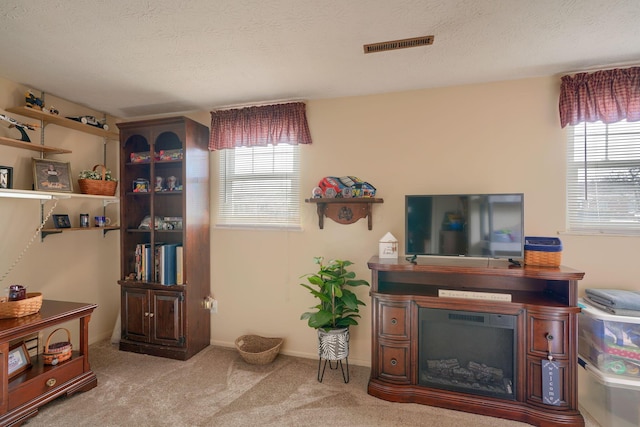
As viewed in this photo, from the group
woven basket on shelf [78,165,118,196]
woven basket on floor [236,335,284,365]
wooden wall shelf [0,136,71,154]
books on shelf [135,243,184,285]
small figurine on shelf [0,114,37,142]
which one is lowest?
woven basket on floor [236,335,284,365]

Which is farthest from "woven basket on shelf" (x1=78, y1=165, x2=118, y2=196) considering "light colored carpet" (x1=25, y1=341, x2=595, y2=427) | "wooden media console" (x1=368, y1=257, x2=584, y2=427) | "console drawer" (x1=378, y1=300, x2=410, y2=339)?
"console drawer" (x1=378, y1=300, x2=410, y2=339)

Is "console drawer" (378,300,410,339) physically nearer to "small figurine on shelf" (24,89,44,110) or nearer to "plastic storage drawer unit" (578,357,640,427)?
"plastic storage drawer unit" (578,357,640,427)

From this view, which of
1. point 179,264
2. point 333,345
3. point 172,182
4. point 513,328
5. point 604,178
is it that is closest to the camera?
point 513,328

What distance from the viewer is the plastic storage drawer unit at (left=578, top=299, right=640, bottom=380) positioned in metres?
1.89

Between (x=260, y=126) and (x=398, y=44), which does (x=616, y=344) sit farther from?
(x=260, y=126)

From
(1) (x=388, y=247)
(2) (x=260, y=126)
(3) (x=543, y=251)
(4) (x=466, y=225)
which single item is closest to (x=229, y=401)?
(1) (x=388, y=247)

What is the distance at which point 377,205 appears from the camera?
2.73 meters

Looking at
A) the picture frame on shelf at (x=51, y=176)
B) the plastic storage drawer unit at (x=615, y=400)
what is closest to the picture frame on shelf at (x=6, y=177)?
the picture frame on shelf at (x=51, y=176)

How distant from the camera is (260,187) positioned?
305 cm

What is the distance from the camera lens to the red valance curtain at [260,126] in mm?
2844

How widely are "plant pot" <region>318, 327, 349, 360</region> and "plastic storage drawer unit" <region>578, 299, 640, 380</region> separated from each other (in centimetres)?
167

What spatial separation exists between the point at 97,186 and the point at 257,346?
2099 millimetres

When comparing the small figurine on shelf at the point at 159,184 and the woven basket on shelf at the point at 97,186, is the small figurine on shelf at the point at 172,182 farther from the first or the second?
the woven basket on shelf at the point at 97,186

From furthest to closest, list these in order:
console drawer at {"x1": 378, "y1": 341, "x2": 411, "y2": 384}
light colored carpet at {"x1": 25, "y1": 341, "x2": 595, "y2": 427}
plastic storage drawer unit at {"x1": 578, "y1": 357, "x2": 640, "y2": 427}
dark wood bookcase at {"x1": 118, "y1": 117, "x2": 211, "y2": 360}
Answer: dark wood bookcase at {"x1": 118, "y1": 117, "x2": 211, "y2": 360}, console drawer at {"x1": 378, "y1": 341, "x2": 411, "y2": 384}, light colored carpet at {"x1": 25, "y1": 341, "x2": 595, "y2": 427}, plastic storage drawer unit at {"x1": 578, "y1": 357, "x2": 640, "y2": 427}
